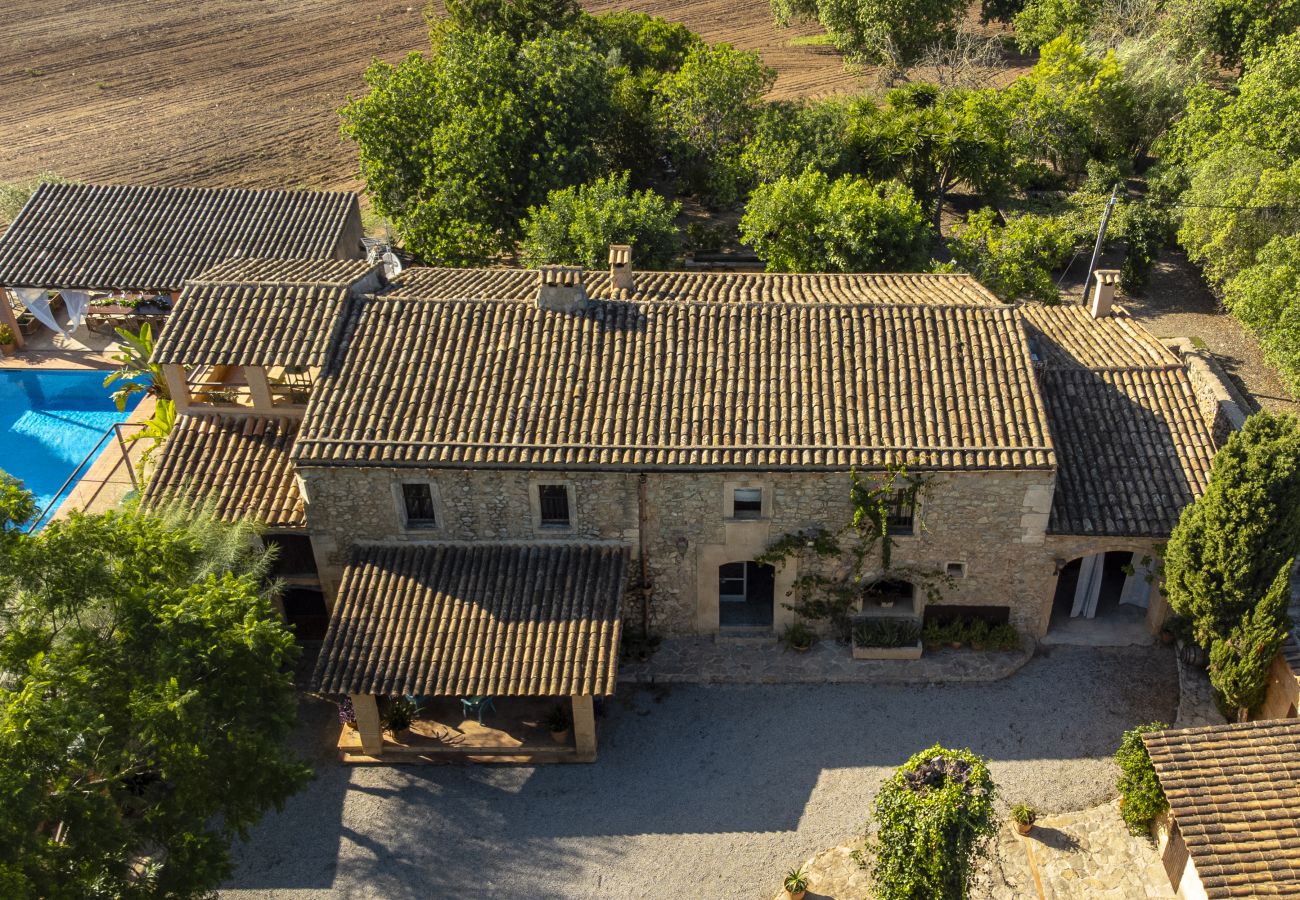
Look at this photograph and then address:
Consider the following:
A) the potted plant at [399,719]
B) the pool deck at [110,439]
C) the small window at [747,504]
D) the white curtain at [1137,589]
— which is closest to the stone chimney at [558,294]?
the small window at [747,504]

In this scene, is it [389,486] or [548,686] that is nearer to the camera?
[548,686]

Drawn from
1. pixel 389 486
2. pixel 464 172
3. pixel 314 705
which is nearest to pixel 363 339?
pixel 389 486

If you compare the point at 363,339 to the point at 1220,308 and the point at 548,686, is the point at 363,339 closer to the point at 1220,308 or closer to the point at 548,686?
the point at 548,686

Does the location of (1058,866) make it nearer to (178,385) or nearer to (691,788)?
(691,788)

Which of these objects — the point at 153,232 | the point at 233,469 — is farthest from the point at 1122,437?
Result: the point at 153,232

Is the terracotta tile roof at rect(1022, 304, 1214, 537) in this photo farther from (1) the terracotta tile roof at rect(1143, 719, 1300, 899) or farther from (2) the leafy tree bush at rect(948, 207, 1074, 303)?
(2) the leafy tree bush at rect(948, 207, 1074, 303)

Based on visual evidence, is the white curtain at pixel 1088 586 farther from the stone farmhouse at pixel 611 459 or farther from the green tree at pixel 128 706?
the green tree at pixel 128 706
